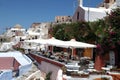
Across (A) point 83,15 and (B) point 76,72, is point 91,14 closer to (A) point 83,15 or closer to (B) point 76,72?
(A) point 83,15

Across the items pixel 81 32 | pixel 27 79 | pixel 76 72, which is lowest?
pixel 27 79

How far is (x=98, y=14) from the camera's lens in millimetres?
37375

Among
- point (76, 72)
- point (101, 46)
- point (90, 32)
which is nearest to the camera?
point (76, 72)

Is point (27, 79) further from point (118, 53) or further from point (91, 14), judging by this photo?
point (91, 14)

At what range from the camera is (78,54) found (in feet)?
109

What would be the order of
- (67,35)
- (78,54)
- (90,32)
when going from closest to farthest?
(90,32) → (78,54) → (67,35)

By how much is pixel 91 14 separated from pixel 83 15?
1.03m

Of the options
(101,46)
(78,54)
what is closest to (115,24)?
(101,46)

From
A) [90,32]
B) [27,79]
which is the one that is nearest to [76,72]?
[27,79]

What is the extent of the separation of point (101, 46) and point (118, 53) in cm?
146

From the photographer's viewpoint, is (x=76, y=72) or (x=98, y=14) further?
(x=98, y=14)

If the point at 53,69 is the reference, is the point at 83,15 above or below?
above

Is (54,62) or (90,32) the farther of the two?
(90,32)

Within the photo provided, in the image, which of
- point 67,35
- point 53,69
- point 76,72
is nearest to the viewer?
point 76,72
